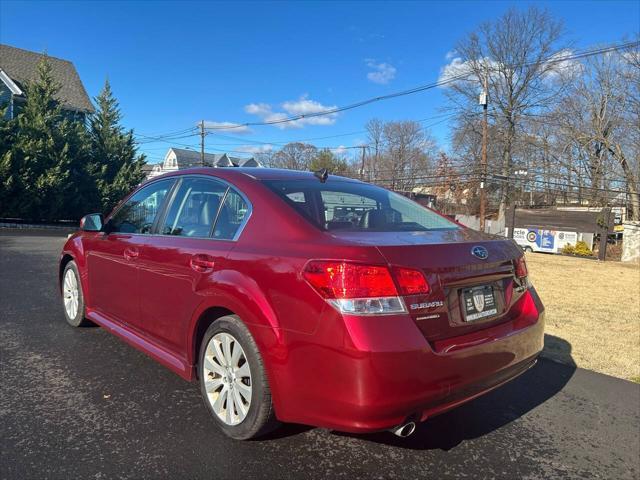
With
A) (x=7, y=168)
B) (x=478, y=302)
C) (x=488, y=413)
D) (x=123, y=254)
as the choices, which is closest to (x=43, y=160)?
(x=7, y=168)

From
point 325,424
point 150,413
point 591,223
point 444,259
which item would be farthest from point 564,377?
point 591,223

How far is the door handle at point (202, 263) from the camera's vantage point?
9.29 feet

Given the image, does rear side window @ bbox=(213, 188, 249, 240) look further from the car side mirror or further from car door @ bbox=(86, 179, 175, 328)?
the car side mirror

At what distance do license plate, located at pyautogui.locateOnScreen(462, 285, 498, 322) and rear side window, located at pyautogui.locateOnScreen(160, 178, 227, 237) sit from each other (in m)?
1.67

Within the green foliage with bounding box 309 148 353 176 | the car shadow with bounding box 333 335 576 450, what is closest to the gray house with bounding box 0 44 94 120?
the car shadow with bounding box 333 335 576 450

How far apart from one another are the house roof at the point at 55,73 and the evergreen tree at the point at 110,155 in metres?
2.40

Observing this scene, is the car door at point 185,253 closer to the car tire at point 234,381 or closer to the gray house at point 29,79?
the car tire at point 234,381

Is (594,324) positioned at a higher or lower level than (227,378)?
lower

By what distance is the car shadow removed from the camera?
2891 millimetres

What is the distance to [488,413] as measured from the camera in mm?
3359

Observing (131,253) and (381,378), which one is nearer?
(381,378)

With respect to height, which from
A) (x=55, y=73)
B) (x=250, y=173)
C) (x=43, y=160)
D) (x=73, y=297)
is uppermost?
(x=55, y=73)

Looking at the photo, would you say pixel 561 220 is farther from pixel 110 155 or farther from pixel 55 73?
pixel 55 73

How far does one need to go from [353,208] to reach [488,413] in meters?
1.81
